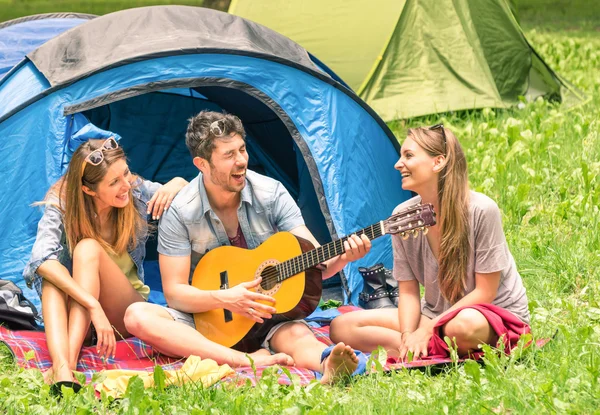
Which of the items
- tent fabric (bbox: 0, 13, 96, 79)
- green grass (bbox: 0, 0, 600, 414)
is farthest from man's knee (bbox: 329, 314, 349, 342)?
tent fabric (bbox: 0, 13, 96, 79)

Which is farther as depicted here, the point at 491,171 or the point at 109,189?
the point at 491,171

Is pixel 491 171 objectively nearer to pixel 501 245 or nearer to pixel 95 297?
pixel 501 245

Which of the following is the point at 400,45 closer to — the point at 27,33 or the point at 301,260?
the point at 27,33

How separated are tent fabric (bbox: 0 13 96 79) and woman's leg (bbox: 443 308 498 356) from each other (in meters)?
3.19

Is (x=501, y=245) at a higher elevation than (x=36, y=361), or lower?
higher

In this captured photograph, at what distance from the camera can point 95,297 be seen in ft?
11.2

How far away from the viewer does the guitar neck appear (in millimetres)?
3166

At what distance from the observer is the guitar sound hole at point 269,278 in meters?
3.43

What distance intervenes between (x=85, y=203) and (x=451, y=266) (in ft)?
4.70

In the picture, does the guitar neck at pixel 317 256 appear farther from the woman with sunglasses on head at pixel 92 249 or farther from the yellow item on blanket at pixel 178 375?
the woman with sunglasses on head at pixel 92 249

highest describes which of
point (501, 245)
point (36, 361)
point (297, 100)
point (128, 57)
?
point (128, 57)

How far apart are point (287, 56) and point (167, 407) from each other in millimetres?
1929

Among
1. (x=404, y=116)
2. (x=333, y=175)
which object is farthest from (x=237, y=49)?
(x=404, y=116)

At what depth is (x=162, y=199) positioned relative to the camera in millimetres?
3660
